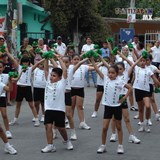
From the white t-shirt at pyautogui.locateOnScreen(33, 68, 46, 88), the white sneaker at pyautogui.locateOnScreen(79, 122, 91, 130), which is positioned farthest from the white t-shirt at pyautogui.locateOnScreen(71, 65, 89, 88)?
the white t-shirt at pyautogui.locateOnScreen(33, 68, 46, 88)

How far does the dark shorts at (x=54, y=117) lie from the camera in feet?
27.0

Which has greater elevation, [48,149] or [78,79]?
[78,79]

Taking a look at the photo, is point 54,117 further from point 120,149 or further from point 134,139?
point 134,139

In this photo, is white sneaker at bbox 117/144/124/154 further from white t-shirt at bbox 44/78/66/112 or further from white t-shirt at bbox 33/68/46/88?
white t-shirt at bbox 33/68/46/88

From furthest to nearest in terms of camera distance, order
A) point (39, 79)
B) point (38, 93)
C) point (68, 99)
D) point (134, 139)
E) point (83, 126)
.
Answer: point (38, 93)
point (39, 79)
point (83, 126)
point (68, 99)
point (134, 139)

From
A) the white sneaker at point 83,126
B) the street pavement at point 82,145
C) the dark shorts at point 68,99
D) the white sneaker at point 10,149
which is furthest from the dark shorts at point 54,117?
the white sneaker at point 83,126

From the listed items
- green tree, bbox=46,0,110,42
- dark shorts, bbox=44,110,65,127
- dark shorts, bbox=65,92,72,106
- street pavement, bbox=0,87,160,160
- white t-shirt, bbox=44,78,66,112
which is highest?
green tree, bbox=46,0,110,42

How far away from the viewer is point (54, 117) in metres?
8.26

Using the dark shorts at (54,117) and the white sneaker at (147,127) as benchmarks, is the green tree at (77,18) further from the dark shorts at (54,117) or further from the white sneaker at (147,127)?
the dark shorts at (54,117)

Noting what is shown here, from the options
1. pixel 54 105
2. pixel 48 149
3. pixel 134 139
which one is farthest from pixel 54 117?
pixel 134 139

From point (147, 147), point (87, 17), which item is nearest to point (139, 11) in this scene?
point (87, 17)

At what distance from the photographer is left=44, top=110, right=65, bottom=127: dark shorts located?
324 inches

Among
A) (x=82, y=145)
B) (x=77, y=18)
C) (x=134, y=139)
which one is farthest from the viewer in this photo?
(x=77, y=18)

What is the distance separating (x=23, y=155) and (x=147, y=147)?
93.5 inches
